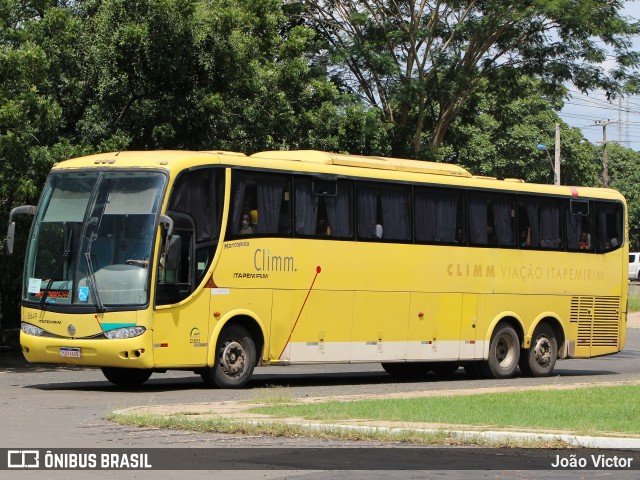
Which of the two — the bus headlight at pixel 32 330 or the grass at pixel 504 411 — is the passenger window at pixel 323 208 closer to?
the bus headlight at pixel 32 330

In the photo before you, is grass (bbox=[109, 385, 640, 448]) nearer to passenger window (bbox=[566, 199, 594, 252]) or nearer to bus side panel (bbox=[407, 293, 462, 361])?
bus side panel (bbox=[407, 293, 462, 361])

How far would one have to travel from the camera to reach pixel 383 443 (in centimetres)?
1281

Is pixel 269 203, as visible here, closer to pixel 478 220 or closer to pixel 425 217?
pixel 425 217

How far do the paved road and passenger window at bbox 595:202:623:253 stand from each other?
259 cm

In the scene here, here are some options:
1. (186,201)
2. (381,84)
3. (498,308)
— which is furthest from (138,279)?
(381,84)

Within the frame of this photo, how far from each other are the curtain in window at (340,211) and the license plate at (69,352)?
192 inches

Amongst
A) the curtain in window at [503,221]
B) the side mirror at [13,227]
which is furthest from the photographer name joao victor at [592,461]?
the curtain in window at [503,221]

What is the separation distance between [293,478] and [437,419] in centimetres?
459

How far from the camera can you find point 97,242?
19000 millimetres

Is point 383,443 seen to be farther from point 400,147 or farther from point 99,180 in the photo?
point 400,147

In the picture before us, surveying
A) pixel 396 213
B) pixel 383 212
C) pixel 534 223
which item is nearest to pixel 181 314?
pixel 383 212

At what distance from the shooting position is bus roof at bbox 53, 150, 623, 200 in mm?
19578

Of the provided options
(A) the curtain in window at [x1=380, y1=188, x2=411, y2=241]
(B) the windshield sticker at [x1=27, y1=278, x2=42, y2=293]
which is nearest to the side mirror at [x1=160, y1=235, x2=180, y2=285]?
(B) the windshield sticker at [x1=27, y1=278, x2=42, y2=293]

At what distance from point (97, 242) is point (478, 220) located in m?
8.08
